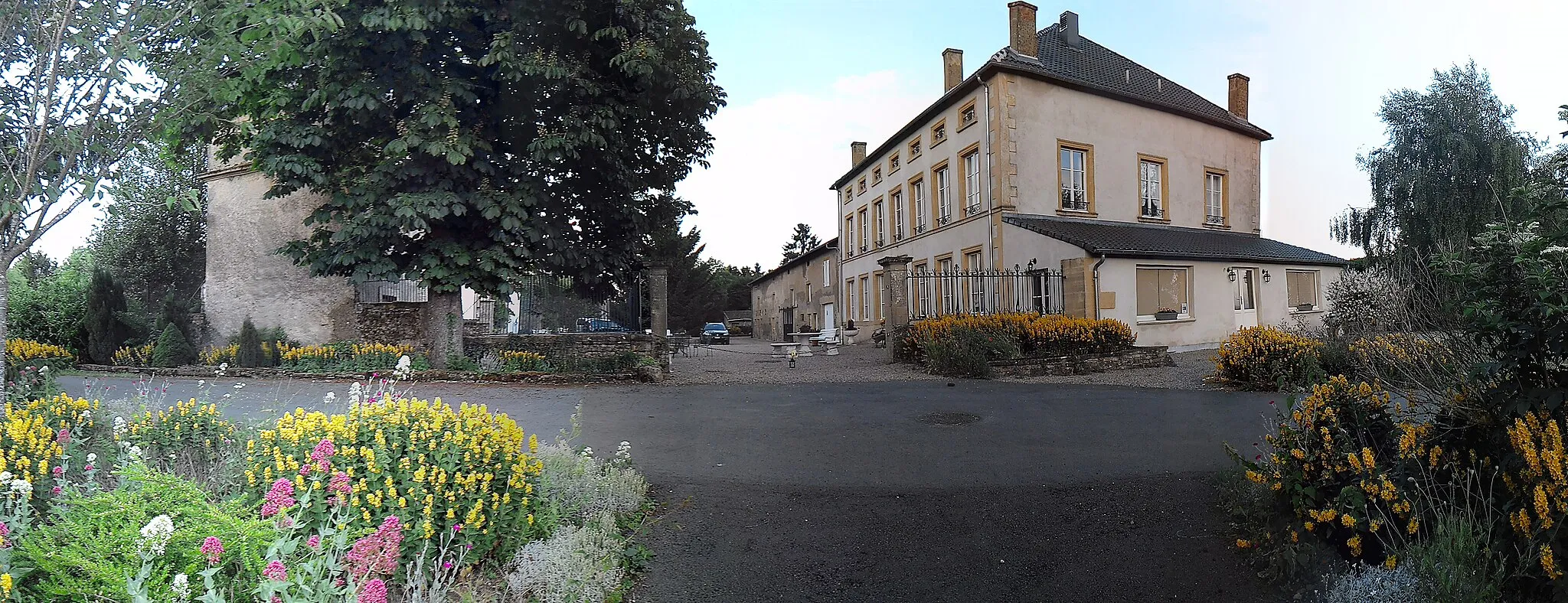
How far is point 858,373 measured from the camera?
1407cm

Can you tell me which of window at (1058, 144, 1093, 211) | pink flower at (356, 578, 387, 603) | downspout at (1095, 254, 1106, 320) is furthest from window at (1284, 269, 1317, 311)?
pink flower at (356, 578, 387, 603)

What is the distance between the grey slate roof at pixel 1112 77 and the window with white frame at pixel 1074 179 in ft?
6.02

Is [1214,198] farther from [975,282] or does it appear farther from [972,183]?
[975,282]

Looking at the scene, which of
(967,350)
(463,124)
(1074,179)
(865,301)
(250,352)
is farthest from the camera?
(865,301)

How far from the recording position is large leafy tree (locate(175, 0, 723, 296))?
414 inches

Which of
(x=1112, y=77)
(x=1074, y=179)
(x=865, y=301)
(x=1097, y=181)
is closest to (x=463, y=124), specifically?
(x=1074, y=179)

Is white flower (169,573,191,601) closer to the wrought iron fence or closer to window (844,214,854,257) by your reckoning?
the wrought iron fence

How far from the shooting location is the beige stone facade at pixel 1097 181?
59.4ft

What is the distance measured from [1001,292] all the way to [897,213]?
940 cm

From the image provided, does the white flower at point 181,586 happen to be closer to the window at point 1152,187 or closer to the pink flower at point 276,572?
the pink flower at point 276,572

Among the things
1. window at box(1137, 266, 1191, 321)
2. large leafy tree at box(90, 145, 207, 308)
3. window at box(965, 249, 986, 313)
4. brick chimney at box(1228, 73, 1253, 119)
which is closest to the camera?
window at box(1137, 266, 1191, 321)

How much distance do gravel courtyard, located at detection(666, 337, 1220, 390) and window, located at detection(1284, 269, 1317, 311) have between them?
4688 millimetres

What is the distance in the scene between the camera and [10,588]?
209 cm

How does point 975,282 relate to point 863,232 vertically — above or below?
below
